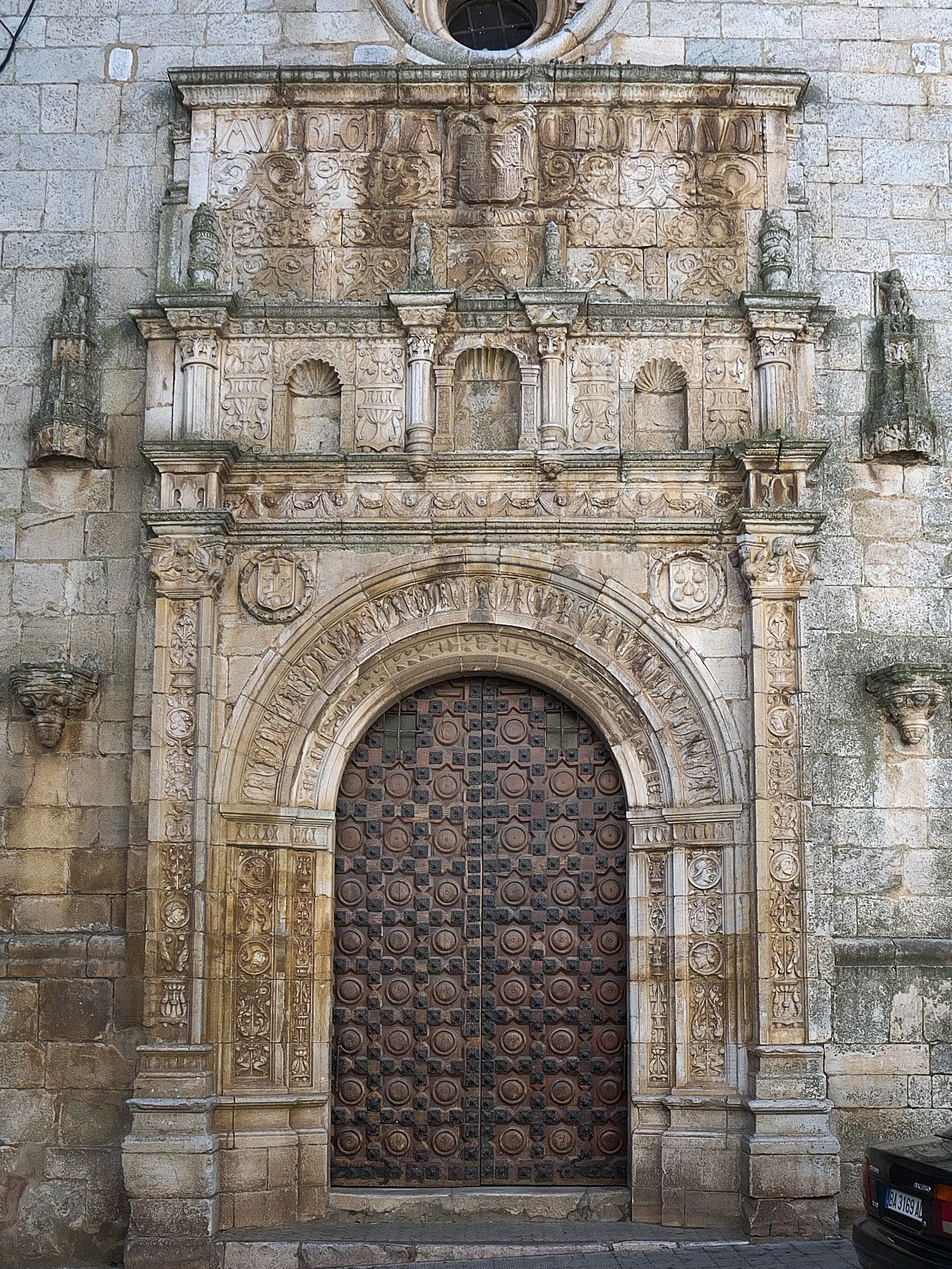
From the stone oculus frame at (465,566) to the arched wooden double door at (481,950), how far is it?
252 mm

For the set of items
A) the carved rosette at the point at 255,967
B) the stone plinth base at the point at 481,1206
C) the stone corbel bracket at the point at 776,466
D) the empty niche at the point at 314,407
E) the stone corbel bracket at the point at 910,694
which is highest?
the empty niche at the point at 314,407

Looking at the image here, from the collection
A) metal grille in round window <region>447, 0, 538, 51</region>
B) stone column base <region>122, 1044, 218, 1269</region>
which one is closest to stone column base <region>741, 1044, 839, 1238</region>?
stone column base <region>122, 1044, 218, 1269</region>

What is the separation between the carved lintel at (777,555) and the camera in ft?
28.9

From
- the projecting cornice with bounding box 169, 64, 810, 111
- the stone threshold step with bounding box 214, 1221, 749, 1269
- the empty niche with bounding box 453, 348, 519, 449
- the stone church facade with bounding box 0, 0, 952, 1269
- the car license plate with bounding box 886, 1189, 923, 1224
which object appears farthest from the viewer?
the projecting cornice with bounding box 169, 64, 810, 111

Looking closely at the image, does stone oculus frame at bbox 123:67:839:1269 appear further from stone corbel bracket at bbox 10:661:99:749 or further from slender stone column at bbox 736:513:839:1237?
stone corbel bracket at bbox 10:661:99:749

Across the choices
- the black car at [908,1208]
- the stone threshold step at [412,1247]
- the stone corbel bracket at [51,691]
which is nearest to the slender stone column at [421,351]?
the stone corbel bracket at [51,691]

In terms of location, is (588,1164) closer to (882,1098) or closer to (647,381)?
(882,1098)

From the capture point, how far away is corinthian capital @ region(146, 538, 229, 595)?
28.9 ft

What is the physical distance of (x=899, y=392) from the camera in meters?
9.15

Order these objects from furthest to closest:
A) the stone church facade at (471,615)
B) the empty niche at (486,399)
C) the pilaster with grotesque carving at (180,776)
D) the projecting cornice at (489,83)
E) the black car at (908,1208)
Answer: the projecting cornice at (489,83) → the empty niche at (486,399) → the stone church facade at (471,615) → the pilaster with grotesque carving at (180,776) → the black car at (908,1208)

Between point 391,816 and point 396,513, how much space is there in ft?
6.37

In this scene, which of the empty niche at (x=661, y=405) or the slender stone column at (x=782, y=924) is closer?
the slender stone column at (x=782, y=924)

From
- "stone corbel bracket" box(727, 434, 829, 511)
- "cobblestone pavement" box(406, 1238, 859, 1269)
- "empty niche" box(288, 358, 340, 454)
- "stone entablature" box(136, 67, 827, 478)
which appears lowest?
"cobblestone pavement" box(406, 1238, 859, 1269)

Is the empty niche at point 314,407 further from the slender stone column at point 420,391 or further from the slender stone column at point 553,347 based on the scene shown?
the slender stone column at point 553,347
